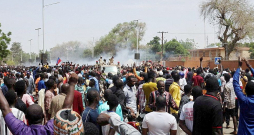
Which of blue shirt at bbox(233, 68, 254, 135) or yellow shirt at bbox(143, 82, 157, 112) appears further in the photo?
yellow shirt at bbox(143, 82, 157, 112)

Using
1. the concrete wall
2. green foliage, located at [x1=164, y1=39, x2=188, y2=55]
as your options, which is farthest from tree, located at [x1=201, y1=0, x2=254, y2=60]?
green foliage, located at [x1=164, y1=39, x2=188, y2=55]

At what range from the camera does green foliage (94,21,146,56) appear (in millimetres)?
81125

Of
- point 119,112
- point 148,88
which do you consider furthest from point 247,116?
point 148,88

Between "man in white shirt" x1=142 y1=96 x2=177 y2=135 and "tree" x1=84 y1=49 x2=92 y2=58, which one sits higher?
"tree" x1=84 y1=49 x2=92 y2=58

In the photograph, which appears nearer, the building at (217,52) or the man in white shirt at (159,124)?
the man in white shirt at (159,124)

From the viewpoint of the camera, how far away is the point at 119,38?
81.8 meters

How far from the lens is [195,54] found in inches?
2781

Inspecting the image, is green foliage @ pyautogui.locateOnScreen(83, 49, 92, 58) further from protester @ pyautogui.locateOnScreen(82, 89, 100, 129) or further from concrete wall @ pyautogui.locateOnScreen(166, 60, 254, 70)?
protester @ pyautogui.locateOnScreen(82, 89, 100, 129)

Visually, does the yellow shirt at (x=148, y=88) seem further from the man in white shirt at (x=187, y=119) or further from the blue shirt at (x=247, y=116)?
the blue shirt at (x=247, y=116)

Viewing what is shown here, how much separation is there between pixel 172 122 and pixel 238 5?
145ft

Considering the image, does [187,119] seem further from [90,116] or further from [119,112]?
[90,116]

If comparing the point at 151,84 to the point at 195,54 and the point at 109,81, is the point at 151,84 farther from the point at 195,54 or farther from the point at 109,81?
the point at 195,54

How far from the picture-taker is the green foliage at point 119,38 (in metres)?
81.1

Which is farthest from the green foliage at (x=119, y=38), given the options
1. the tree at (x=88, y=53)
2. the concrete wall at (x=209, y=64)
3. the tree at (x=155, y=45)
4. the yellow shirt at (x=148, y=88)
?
the yellow shirt at (x=148, y=88)
